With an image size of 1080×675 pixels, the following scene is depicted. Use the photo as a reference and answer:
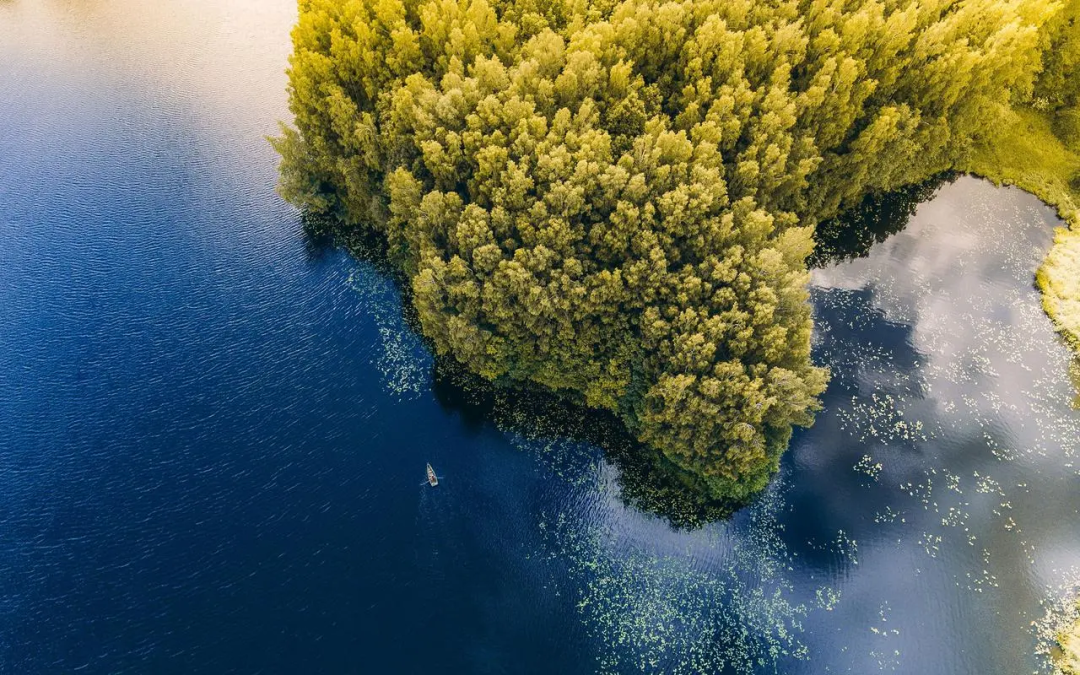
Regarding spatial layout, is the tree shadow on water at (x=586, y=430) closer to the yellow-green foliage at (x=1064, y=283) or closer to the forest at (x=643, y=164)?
the forest at (x=643, y=164)

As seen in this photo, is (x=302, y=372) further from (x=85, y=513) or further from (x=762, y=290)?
(x=762, y=290)

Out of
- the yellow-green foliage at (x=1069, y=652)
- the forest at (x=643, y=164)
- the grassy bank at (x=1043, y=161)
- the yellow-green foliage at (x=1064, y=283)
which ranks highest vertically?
the forest at (x=643, y=164)

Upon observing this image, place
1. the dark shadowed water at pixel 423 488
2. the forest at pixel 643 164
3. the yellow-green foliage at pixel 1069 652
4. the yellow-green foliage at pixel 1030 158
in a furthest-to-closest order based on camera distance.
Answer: the yellow-green foliage at pixel 1030 158 → the forest at pixel 643 164 → the dark shadowed water at pixel 423 488 → the yellow-green foliage at pixel 1069 652

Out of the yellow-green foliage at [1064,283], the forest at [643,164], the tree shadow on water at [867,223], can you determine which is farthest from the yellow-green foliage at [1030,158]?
the yellow-green foliage at [1064,283]

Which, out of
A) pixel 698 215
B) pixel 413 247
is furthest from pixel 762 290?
pixel 413 247

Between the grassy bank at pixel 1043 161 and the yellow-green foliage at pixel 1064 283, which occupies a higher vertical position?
the grassy bank at pixel 1043 161

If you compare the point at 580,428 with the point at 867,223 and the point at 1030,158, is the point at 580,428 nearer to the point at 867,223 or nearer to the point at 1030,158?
the point at 867,223

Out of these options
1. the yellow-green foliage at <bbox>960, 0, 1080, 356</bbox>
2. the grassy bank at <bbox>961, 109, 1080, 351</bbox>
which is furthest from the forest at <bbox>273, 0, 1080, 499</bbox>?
the yellow-green foliage at <bbox>960, 0, 1080, 356</bbox>
